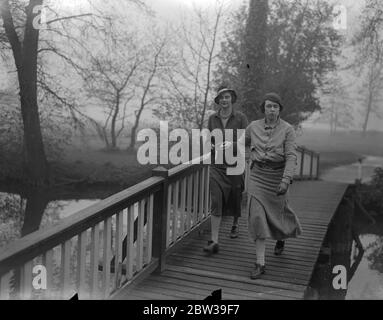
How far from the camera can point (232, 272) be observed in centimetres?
457

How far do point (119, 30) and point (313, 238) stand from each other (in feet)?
41.0

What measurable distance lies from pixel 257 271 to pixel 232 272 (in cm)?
26

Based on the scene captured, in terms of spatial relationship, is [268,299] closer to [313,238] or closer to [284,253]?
[284,253]

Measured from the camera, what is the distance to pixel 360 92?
89.0 ft

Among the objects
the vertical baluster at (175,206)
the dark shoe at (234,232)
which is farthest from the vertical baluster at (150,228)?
the dark shoe at (234,232)

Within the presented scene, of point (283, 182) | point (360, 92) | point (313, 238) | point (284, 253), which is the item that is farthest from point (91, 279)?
point (360, 92)

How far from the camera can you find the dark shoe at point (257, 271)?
14.4 feet

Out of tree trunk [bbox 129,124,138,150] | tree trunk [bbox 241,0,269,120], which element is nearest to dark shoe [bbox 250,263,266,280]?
tree trunk [bbox 241,0,269,120]

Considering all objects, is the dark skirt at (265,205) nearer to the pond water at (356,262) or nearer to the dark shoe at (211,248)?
the dark shoe at (211,248)

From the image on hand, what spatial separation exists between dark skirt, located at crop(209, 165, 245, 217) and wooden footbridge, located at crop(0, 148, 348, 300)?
302 millimetres

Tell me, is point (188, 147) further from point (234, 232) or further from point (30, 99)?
point (234, 232)

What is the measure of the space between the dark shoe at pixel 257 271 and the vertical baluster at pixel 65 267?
5.86ft

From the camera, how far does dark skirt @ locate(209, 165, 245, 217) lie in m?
5.01

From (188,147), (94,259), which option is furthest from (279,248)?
(188,147)
